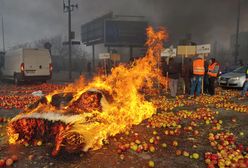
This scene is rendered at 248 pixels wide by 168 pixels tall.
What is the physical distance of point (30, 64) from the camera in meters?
19.3

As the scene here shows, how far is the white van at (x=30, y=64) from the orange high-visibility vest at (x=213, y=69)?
11889 mm

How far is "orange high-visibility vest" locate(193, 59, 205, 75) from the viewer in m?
12.9

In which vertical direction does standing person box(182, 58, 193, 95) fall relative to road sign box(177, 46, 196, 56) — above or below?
below

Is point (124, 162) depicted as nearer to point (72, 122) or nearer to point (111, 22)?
point (72, 122)

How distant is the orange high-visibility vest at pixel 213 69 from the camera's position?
1346cm

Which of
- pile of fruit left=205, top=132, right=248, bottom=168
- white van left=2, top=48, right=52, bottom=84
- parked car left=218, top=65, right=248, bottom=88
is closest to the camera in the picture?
Answer: pile of fruit left=205, top=132, right=248, bottom=168

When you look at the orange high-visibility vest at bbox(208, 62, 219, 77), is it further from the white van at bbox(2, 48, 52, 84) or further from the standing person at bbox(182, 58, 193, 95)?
the white van at bbox(2, 48, 52, 84)

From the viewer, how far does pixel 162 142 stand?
632 cm

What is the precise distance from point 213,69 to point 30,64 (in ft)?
41.4

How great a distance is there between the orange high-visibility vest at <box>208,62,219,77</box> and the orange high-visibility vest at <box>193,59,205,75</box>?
2.51ft

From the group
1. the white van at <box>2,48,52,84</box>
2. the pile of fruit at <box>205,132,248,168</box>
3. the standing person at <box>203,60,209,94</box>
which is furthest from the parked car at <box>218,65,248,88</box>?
the white van at <box>2,48,52,84</box>

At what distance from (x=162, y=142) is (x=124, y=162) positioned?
153 centimetres

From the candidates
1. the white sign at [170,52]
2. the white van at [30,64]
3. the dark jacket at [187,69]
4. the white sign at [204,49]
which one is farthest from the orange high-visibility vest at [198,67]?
the white van at [30,64]

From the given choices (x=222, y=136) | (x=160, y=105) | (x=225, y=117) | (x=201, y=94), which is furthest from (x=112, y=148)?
(x=201, y=94)
